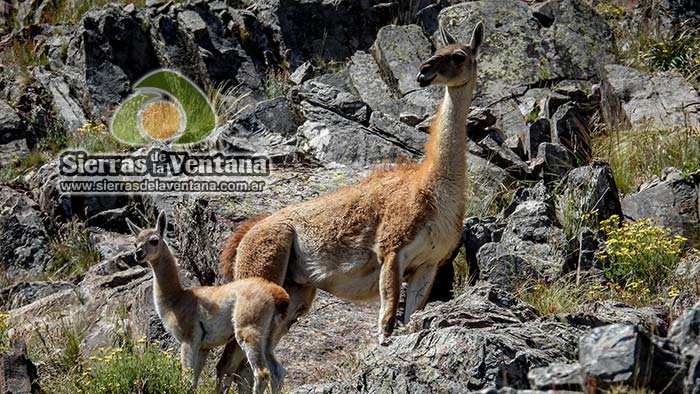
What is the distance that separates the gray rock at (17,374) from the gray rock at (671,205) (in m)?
8.17

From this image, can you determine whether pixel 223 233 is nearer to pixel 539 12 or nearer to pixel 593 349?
pixel 593 349

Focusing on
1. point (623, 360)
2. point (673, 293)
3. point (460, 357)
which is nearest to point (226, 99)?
point (673, 293)

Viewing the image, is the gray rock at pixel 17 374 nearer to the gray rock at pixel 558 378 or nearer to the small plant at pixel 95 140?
the gray rock at pixel 558 378

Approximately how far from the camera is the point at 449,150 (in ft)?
44.5

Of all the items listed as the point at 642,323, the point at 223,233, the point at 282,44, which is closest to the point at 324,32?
the point at 282,44

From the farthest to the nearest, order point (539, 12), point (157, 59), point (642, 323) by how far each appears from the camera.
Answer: point (157, 59) → point (539, 12) → point (642, 323)

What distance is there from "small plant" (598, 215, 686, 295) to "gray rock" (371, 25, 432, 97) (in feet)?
21.5

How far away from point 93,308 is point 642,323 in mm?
7237

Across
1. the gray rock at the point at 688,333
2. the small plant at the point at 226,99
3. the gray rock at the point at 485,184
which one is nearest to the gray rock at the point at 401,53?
the small plant at the point at 226,99

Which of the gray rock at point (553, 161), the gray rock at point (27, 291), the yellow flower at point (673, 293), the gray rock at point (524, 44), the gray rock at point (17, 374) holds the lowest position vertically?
the gray rock at point (27, 291)

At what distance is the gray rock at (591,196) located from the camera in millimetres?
16656

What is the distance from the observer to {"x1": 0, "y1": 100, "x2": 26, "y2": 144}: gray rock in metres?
23.0

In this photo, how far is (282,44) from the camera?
80.7ft

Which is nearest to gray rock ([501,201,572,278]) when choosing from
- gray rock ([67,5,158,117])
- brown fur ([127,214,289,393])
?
brown fur ([127,214,289,393])
